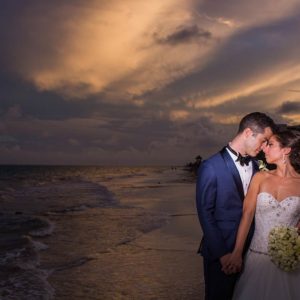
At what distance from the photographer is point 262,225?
4281 millimetres

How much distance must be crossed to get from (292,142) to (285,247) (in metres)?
0.90

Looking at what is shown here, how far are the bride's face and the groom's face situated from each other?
6 centimetres

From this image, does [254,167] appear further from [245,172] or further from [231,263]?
[231,263]

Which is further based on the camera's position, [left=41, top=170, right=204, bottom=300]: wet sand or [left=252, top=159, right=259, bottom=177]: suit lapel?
[left=41, top=170, right=204, bottom=300]: wet sand

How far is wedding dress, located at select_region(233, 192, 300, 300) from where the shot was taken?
13.4 ft

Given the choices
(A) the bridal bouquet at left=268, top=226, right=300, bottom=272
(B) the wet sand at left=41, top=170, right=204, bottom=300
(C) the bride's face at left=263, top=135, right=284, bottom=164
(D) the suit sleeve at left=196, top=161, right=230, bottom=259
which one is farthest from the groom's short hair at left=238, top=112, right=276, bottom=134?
(B) the wet sand at left=41, top=170, right=204, bottom=300

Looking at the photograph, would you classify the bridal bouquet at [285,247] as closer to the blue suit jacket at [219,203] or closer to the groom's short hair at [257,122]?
the blue suit jacket at [219,203]

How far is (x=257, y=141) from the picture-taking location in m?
4.24

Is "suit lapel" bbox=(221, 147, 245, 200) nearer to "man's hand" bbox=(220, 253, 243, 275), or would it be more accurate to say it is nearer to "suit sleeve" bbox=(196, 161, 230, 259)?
"suit sleeve" bbox=(196, 161, 230, 259)

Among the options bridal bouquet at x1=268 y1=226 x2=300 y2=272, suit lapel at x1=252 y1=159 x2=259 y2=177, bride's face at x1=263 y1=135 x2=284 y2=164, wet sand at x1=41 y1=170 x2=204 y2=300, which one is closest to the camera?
bridal bouquet at x1=268 y1=226 x2=300 y2=272

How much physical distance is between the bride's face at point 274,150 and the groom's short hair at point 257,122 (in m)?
0.11

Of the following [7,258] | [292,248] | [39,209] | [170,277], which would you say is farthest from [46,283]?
[39,209]

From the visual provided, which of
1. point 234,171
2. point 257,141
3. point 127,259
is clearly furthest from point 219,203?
point 127,259

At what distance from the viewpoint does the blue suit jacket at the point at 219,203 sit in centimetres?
423
